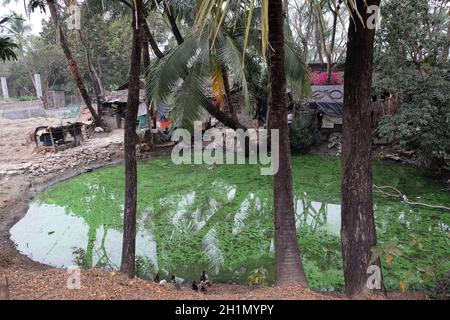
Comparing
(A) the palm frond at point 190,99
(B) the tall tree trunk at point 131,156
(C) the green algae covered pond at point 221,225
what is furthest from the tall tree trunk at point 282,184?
(A) the palm frond at point 190,99

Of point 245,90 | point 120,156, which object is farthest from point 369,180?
point 120,156

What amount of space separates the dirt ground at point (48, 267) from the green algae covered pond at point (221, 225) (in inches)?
16.4

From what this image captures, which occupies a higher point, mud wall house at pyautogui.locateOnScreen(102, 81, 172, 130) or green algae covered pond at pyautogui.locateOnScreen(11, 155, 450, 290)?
mud wall house at pyautogui.locateOnScreen(102, 81, 172, 130)

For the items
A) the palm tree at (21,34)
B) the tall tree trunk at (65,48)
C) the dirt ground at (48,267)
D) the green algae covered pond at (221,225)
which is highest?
the palm tree at (21,34)

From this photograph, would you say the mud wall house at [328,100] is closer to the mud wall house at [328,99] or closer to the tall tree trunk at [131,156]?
the mud wall house at [328,99]

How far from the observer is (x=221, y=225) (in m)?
7.35

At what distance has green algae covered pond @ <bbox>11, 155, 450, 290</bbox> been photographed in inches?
223

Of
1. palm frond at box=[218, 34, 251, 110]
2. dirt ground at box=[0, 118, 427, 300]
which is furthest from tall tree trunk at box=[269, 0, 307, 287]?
palm frond at box=[218, 34, 251, 110]

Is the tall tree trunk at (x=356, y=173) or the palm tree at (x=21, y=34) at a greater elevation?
the palm tree at (x=21, y=34)

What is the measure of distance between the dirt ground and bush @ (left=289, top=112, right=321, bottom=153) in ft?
16.3

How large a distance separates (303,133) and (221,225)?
638 centimetres

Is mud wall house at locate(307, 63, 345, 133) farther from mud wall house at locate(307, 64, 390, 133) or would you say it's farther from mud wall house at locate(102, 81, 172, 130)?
mud wall house at locate(102, 81, 172, 130)

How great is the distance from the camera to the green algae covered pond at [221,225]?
5664 mm

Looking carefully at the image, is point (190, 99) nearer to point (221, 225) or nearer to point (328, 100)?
point (221, 225)
